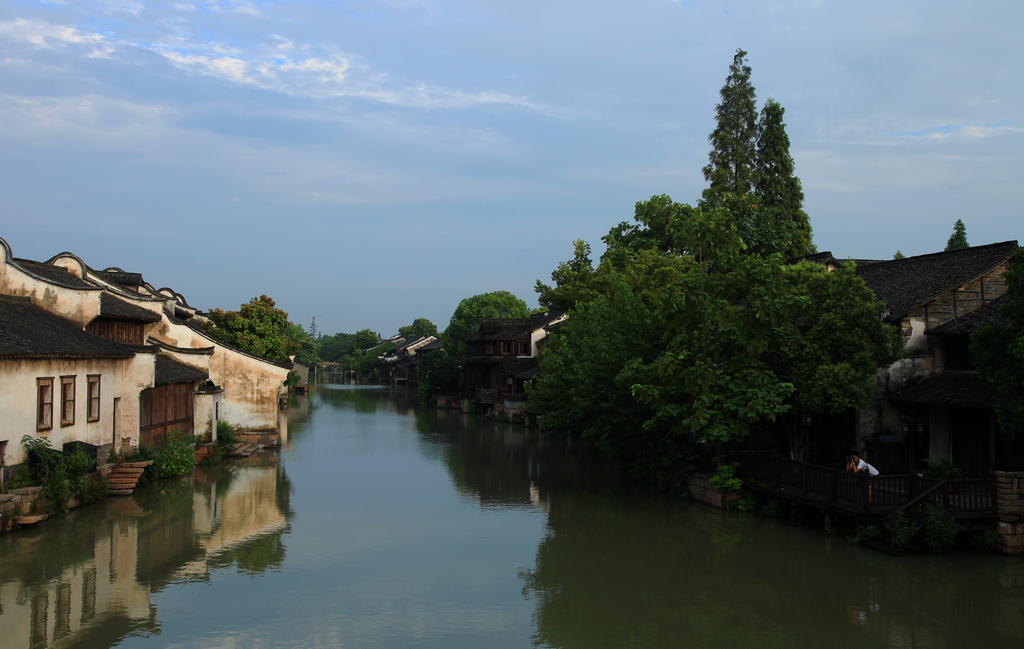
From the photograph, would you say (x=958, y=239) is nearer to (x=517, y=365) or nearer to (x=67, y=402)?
(x=517, y=365)

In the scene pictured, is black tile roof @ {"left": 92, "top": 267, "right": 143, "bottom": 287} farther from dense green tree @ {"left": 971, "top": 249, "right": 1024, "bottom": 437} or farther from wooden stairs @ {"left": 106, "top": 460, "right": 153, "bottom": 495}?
dense green tree @ {"left": 971, "top": 249, "right": 1024, "bottom": 437}

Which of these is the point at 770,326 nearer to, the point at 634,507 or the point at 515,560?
the point at 634,507

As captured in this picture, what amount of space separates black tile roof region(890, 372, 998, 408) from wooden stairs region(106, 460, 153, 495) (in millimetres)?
22942

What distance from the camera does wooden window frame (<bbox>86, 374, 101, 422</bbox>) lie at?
24859 millimetres

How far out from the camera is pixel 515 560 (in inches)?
754

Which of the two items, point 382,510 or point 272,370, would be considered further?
point 272,370

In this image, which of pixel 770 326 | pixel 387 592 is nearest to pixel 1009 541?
pixel 770 326

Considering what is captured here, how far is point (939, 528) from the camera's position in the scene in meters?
18.0

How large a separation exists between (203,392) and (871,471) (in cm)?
2581

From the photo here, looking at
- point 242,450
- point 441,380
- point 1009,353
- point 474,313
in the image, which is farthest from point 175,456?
point 474,313

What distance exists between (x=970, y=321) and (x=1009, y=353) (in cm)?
600

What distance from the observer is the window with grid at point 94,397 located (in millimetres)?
25031

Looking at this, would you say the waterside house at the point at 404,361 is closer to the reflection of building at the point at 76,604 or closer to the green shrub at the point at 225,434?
the green shrub at the point at 225,434

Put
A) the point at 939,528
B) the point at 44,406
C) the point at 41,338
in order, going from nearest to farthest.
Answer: the point at 939,528
the point at 44,406
the point at 41,338
